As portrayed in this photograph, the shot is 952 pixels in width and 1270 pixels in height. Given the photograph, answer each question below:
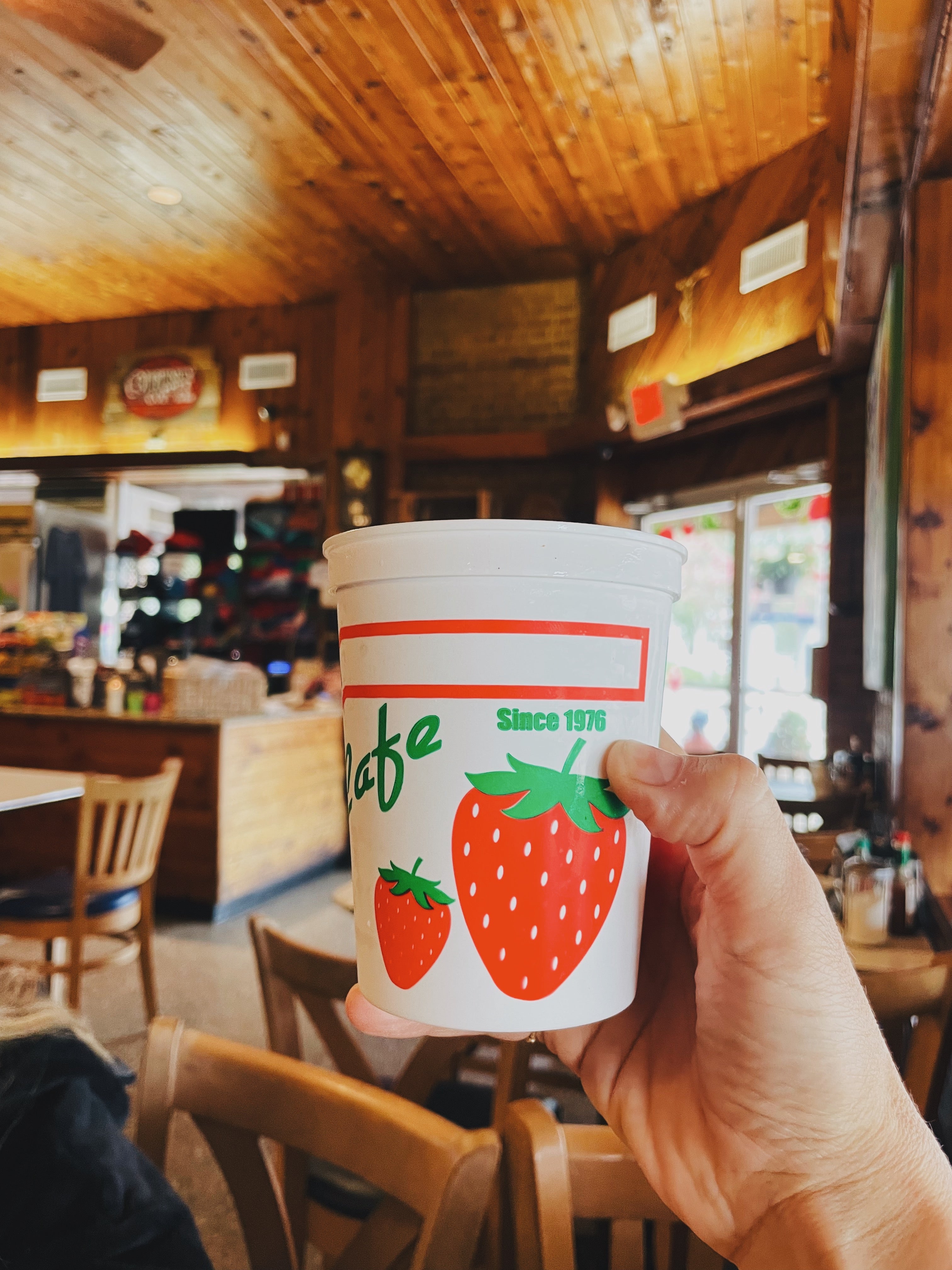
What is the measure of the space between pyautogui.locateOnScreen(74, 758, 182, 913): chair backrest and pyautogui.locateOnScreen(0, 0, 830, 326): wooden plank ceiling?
10.2 ft

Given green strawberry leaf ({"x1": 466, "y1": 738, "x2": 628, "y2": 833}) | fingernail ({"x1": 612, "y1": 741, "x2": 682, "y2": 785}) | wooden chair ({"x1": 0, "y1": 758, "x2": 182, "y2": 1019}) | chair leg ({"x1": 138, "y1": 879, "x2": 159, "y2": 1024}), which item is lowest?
chair leg ({"x1": 138, "y1": 879, "x2": 159, "y2": 1024})

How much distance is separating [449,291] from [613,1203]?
6432 mm

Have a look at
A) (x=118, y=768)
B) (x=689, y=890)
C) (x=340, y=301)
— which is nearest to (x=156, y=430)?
(x=340, y=301)

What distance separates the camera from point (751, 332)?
4.80m

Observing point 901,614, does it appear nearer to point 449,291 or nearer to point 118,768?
point 118,768

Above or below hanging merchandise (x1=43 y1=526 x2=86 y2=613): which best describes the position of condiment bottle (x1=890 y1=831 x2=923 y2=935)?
below

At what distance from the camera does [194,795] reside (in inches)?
184

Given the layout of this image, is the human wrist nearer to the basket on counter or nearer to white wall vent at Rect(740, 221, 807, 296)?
the basket on counter

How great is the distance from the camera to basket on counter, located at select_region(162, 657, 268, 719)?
4.90 meters

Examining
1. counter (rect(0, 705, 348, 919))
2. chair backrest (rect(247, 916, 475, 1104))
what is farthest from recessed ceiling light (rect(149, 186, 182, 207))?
chair backrest (rect(247, 916, 475, 1104))

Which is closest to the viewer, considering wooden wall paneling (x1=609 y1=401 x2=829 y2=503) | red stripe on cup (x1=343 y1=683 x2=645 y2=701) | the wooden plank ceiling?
red stripe on cup (x1=343 y1=683 x2=645 y2=701)

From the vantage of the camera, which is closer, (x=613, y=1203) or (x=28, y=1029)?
(x=613, y=1203)

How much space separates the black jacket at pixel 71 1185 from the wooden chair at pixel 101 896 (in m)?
2.01

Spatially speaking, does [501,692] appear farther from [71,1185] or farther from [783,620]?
[783,620]
